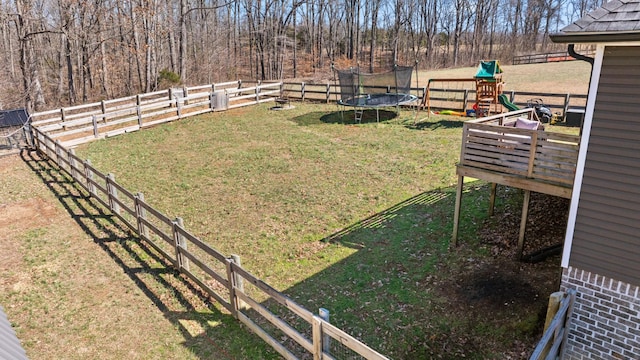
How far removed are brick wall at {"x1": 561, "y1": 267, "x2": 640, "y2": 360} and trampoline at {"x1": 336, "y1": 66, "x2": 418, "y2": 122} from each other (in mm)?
12724

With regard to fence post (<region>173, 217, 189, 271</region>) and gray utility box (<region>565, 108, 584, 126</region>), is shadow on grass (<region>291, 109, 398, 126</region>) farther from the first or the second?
fence post (<region>173, 217, 189, 271</region>)

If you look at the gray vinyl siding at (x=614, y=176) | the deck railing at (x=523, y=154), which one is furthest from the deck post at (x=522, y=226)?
the gray vinyl siding at (x=614, y=176)

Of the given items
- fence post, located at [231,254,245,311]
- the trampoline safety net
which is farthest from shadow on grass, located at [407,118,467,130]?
fence post, located at [231,254,245,311]

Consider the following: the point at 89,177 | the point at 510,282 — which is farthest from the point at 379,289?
the point at 89,177

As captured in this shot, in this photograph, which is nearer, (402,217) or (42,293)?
(42,293)

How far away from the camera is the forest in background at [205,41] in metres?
23.1

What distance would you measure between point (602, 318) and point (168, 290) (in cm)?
614

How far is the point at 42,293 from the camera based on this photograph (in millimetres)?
6609

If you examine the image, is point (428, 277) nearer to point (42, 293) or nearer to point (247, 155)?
point (42, 293)

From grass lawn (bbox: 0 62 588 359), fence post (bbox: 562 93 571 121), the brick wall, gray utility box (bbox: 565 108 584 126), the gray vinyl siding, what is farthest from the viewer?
fence post (bbox: 562 93 571 121)

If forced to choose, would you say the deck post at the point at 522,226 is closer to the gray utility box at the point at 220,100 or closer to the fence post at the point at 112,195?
the fence post at the point at 112,195

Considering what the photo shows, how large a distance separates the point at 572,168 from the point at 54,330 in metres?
7.83

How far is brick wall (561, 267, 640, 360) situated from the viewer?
4.69 m

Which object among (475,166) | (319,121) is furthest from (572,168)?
(319,121)
